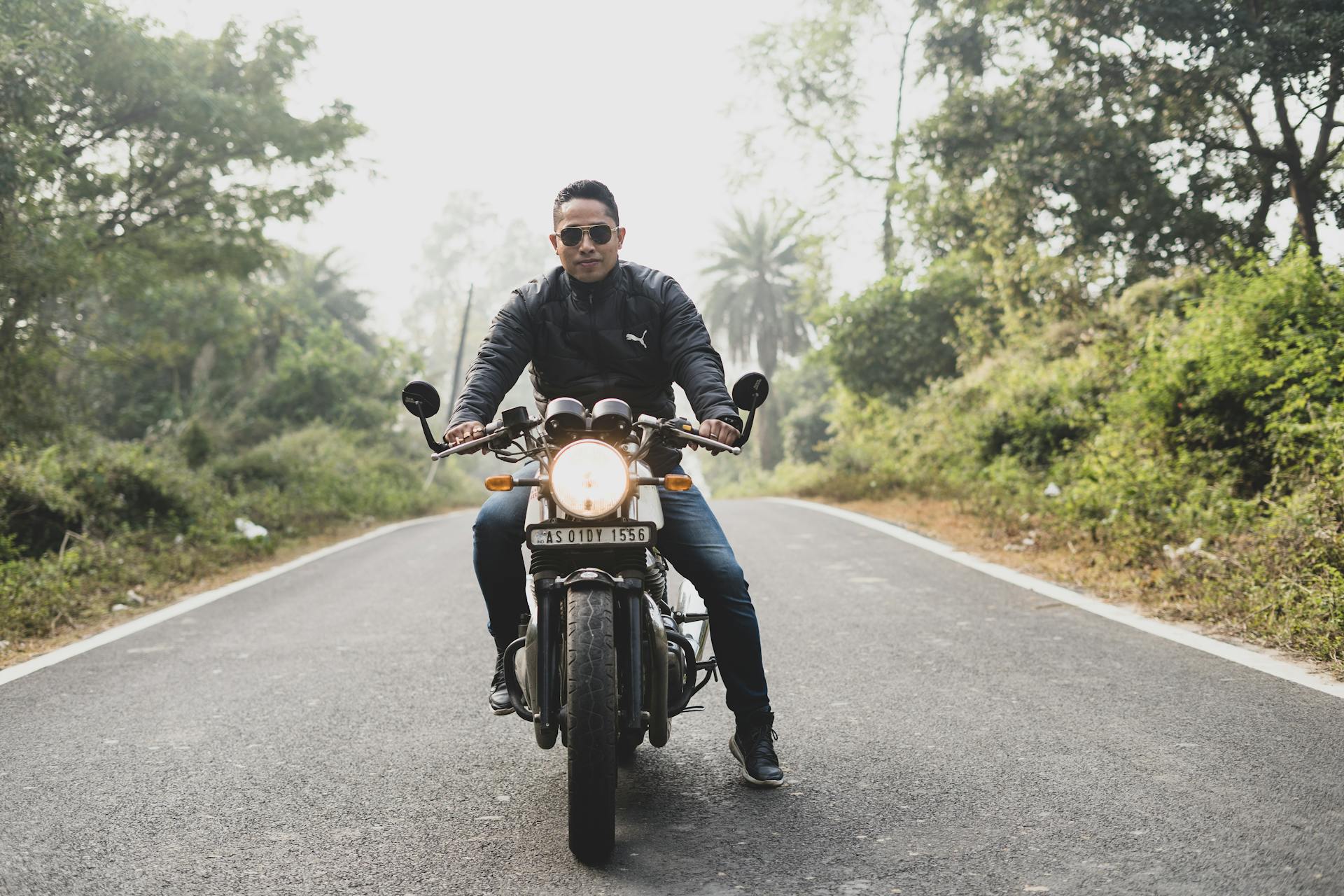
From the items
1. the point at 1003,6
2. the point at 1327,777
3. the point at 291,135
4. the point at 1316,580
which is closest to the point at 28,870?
the point at 1327,777

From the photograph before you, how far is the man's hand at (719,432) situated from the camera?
3.59 meters

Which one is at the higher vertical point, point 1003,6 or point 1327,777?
point 1003,6

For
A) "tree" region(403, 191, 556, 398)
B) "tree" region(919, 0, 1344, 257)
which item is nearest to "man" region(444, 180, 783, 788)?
"tree" region(919, 0, 1344, 257)

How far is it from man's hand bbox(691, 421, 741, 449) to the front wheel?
662mm

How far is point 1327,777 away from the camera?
3684 millimetres

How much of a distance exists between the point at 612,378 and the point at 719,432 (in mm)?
638

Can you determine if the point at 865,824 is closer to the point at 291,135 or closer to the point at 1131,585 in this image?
the point at 1131,585

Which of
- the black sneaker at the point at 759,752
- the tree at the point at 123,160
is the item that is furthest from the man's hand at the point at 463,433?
the tree at the point at 123,160

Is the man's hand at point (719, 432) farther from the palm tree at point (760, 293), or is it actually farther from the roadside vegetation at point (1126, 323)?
the palm tree at point (760, 293)

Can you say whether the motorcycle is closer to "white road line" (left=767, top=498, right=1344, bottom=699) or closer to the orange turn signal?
the orange turn signal

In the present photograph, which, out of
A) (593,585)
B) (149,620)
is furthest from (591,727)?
(149,620)

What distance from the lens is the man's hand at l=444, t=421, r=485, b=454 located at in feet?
11.7

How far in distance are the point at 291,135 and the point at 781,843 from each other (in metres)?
16.9

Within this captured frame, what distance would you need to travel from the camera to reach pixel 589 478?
10.8 feet
